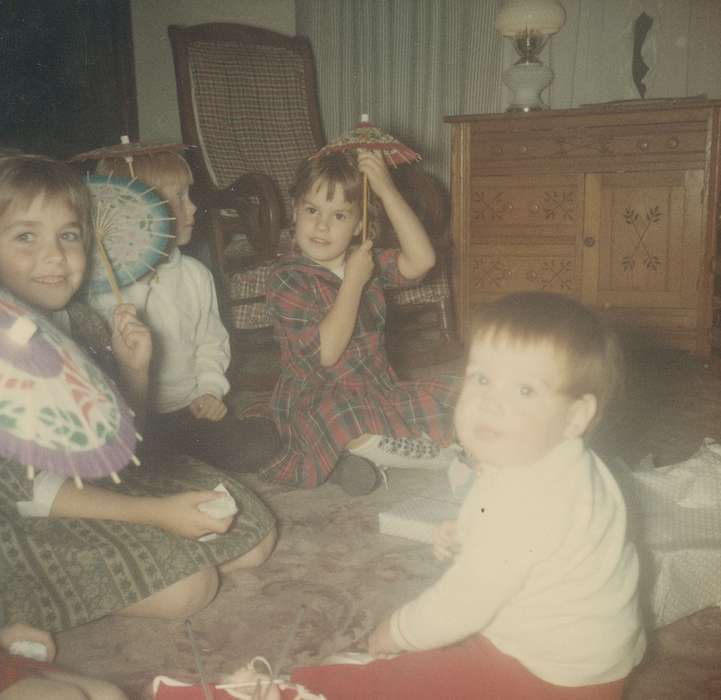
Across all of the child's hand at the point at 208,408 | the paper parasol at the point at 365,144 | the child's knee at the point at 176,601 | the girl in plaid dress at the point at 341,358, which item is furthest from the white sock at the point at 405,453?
the child's knee at the point at 176,601

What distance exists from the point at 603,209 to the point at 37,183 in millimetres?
2064

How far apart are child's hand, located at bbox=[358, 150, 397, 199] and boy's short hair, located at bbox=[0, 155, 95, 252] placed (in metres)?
0.63

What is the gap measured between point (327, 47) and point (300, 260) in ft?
7.40

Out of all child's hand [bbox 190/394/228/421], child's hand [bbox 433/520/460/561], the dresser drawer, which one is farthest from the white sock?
the dresser drawer

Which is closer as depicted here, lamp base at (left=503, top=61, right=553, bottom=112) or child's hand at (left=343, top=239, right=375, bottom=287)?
child's hand at (left=343, top=239, right=375, bottom=287)

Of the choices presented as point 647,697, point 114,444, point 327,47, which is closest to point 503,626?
point 647,697

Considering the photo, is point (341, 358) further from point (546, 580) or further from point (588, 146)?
point (588, 146)

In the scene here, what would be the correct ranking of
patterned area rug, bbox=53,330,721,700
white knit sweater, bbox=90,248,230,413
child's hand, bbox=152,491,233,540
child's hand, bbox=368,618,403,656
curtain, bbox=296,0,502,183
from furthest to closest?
1. curtain, bbox=296,0,502,183
2. white knit sweater, bbox=90,248,230,413
3. child's hand, bbox=152,491,233,540
4. patterned area rug, bbox=53,330,721,700
5. child's hand, bbox=368,618,403,656

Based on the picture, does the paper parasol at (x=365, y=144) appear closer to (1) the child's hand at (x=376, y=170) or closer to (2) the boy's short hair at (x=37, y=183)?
(1) the child's hand at (x=376, y=170)

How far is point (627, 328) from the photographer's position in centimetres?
280

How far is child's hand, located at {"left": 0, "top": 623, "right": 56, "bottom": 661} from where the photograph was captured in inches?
42.1

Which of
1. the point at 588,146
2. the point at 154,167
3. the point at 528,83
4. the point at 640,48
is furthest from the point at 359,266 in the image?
the point at 640,48

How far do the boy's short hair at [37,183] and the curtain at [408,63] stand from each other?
7.96ft

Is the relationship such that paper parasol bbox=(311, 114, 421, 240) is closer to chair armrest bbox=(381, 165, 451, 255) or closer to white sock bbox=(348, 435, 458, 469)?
white sock bbox=(348, 435, 458, 469)
